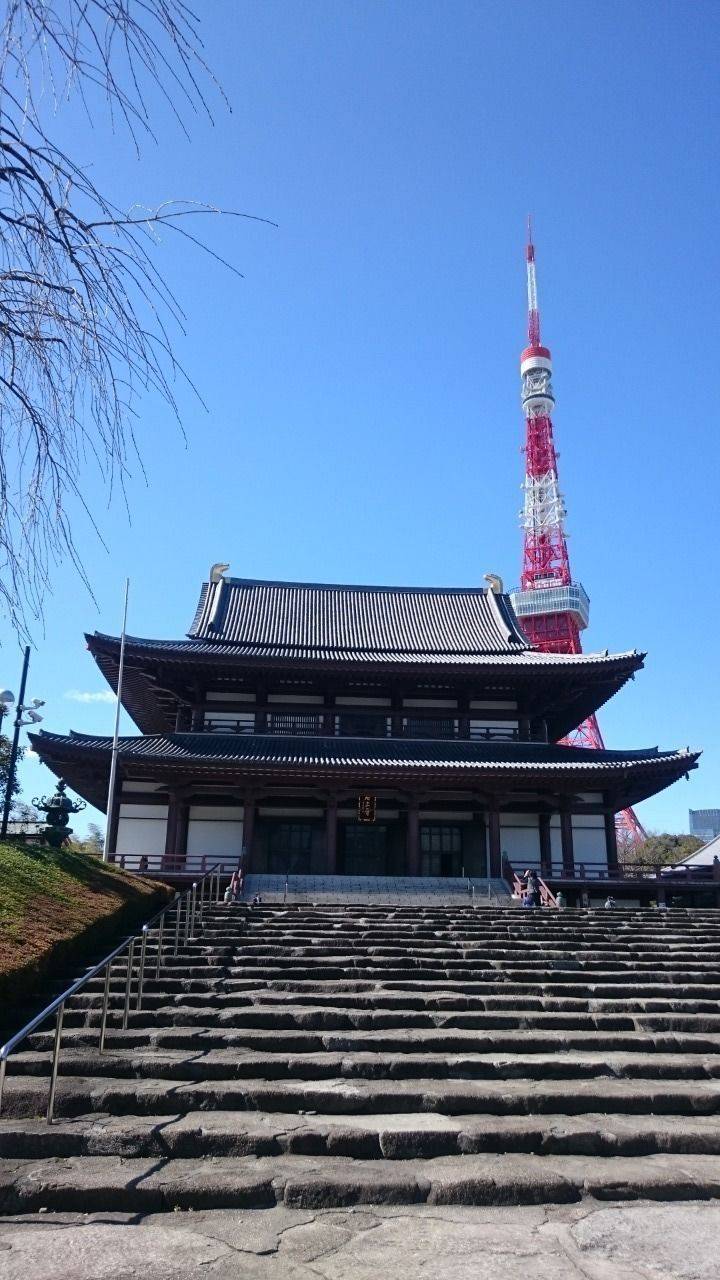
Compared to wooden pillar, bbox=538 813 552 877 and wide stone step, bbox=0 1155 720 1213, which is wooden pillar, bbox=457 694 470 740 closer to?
wooden pillar, bbox=538 813 552 877

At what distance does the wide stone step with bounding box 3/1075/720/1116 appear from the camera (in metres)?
6.75

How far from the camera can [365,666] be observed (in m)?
25.2

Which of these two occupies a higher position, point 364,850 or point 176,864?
point 364,850

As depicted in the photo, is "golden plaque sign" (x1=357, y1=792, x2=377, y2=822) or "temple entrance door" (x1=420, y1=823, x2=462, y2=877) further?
"temple entrance door" (x1=420, y1=823, x2=462, y2=877)

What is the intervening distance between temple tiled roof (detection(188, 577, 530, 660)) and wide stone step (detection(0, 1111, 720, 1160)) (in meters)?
20.3

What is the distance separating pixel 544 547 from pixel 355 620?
1408 inches

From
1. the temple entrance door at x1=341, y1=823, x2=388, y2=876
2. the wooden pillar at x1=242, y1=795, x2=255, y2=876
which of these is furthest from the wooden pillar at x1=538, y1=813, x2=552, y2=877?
the wooden pillar at x1=242, y1=795, x2=255, y2=876

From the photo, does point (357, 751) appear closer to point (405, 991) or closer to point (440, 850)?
point (440, 850)

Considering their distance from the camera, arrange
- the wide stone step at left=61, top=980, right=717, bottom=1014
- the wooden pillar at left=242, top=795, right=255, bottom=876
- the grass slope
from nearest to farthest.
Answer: the grass slope, the wide stone step at left=61, top=980, right=717, bottom=1014, the wooden pillar at left=242, top=795, right=255, bottom=876

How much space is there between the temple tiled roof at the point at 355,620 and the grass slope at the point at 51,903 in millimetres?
13146

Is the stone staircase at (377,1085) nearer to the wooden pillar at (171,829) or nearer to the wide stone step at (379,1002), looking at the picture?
the wide stone step at (379,1002)

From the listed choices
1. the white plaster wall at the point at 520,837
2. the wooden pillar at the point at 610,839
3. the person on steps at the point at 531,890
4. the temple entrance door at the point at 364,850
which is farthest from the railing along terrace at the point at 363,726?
the person on steps at the point at 531,890

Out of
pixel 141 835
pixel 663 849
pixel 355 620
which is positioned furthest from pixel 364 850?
pixel 663 849

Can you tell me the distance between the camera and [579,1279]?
4137 millimetres
